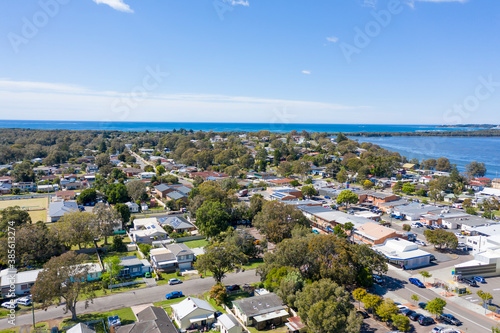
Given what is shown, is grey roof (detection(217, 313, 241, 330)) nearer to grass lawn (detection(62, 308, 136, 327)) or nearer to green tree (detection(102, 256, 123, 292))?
grass lawn (detection(62, 308, 136, 327))

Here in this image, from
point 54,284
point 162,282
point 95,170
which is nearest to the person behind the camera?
point 54,284

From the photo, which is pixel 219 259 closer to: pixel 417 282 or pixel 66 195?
pixel 417 282

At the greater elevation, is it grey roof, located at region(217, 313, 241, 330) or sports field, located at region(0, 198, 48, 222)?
grey roof, located at region(217, 313, 241, 330)

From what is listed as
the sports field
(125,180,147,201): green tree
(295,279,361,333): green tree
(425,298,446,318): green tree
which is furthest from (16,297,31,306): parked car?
(125,180,147,201): green tree

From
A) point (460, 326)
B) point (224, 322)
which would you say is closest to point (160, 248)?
point (224, 322)

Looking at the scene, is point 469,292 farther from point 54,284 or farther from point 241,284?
point 54,284

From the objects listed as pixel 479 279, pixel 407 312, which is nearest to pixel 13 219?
pixel 407 312
